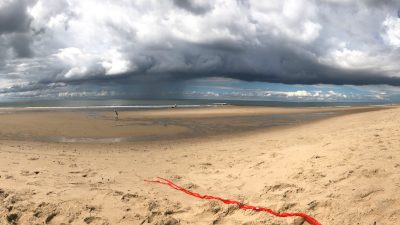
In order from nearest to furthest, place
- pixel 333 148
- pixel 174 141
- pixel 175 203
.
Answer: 1. pixel 175 203
2. pixel 333 148
3. pixel 174 141

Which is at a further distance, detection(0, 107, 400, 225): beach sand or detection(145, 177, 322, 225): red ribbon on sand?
detection(0, 107, 400, 225): beach sand

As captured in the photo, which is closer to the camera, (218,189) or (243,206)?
(243,206)

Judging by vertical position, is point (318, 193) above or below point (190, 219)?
above

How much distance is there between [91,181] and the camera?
25.1 ft

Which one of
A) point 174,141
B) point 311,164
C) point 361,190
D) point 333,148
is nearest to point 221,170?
point 311,164

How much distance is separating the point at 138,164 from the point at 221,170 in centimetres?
314

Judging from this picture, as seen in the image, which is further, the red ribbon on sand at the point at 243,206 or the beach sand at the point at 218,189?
the beach sand at the point at 218,189

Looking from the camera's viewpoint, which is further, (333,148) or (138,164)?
(138,164)

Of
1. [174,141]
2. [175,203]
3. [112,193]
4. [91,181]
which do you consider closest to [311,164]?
[175,203]

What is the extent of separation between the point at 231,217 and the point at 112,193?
8.76 ft

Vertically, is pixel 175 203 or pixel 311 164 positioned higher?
pixel 311 164

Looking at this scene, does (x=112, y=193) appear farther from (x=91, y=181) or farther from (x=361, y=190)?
(x=361, y=190)

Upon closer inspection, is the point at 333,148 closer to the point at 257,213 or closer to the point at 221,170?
the point at 221,170

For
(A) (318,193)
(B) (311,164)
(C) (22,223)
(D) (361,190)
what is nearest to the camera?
(C) (22,223)
